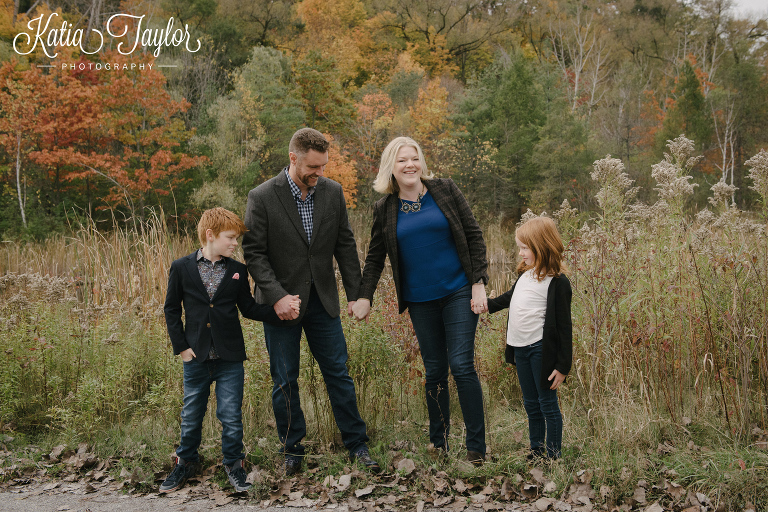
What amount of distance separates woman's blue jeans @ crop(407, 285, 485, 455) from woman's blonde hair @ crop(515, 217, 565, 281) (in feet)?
1.35

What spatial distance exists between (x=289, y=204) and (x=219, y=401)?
1.21 m

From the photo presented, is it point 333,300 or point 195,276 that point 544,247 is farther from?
point 195,276

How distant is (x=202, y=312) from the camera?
328 cm

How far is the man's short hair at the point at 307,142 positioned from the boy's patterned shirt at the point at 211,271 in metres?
0.77

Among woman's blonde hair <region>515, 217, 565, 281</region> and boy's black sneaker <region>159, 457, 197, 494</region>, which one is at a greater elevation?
woman's blonde hair <region>515, 217, 565, 281</region>

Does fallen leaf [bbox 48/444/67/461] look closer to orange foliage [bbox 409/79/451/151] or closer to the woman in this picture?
the woman

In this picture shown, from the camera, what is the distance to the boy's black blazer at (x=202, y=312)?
3.26 m

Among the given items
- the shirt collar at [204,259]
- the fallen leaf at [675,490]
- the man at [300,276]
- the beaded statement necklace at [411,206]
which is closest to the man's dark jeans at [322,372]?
the man at [300,276]

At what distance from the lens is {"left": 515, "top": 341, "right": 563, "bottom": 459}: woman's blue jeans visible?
3.18 metres

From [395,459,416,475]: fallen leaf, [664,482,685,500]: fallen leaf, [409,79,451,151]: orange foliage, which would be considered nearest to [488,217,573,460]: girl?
[664,482,685,500]: fallen leaf

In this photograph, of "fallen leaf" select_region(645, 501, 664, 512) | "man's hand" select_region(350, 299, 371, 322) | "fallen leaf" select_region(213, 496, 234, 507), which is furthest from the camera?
"man's hand" select_region(350, 299, 371, 322)

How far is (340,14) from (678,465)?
1488 inches

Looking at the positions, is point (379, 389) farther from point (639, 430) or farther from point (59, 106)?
point (59, 106)

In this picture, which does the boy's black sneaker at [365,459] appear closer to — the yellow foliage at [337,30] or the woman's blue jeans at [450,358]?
the woman's blue jeans at [450,358]
